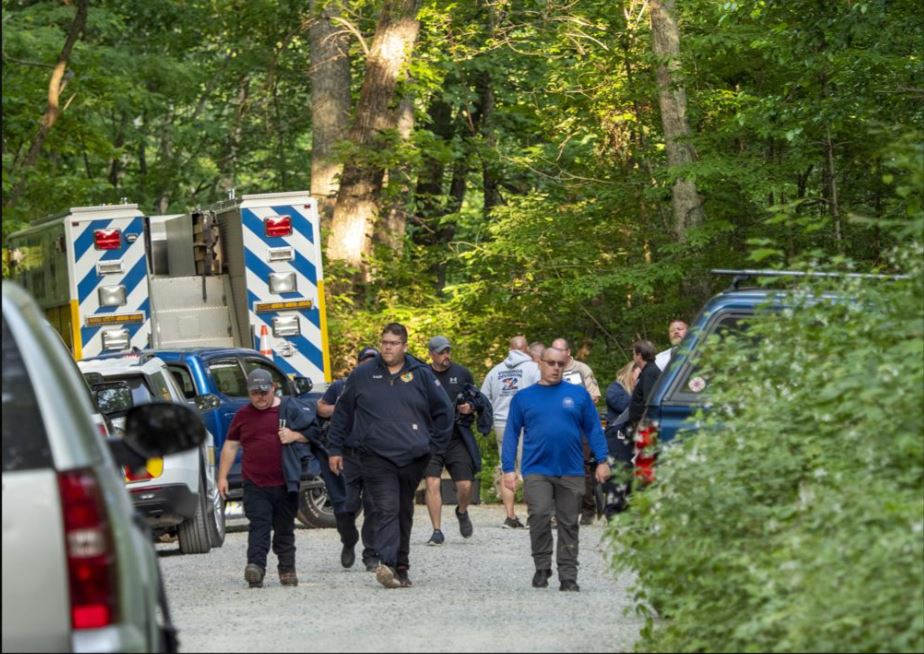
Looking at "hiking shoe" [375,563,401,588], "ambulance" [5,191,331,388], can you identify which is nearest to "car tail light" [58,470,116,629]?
"hiking shoe" [375,563,401,588]

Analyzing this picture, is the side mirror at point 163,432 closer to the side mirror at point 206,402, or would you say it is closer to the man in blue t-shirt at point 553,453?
the man in blue t-shirt at point 553,453

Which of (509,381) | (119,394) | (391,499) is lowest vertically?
(391,499)

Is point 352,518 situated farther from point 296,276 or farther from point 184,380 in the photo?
point 296,276

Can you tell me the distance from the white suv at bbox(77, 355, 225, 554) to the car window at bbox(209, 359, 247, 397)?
1.84 metres

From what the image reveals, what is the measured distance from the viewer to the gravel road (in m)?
10.3

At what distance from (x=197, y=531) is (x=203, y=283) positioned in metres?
6.76

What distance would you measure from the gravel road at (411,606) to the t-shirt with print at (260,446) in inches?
31.2

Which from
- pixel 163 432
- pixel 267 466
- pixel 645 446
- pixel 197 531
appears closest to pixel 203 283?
pixel 197 531

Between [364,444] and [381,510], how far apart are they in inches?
18.5

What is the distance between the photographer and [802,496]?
938 cm

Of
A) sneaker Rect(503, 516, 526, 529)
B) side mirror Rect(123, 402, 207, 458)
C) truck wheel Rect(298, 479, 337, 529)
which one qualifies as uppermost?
side mirror Rect(123, 402, 207, 458)

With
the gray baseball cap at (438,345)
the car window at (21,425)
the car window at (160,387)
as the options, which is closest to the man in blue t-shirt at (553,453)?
the car window at (160,387)

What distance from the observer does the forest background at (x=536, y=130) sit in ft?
71.5

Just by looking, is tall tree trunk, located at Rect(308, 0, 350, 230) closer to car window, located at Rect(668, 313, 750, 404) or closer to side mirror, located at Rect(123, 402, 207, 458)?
car window, located at Rect(668, 313, 750, 404)
